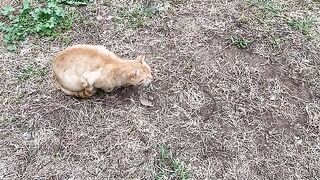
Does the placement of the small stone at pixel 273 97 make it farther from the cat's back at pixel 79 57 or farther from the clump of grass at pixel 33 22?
the clump of grass at pixel 33 22

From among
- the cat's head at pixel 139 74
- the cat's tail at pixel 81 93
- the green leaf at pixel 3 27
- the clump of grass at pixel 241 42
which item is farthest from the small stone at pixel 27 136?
the clump of grass at pixel 241 42

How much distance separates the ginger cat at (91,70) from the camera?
355cm

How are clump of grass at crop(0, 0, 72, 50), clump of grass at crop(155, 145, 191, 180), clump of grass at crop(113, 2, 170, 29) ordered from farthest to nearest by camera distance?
clump of grass at crop(113, 2, 170, 29)
clump of grass at crop(0, 0, 72, 50)
clump of grass at crop(155, 145, 191, 180)

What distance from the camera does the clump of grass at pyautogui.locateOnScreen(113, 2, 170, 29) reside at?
4500 mm

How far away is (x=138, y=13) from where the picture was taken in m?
4.59

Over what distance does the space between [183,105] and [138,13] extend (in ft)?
4.22

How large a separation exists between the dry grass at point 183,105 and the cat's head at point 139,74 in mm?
199

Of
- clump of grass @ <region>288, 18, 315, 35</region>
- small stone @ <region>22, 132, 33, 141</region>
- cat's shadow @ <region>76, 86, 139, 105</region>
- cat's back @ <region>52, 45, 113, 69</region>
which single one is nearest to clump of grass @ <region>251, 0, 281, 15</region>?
clump of grass @ <region>288, 18, 315, 35</region>

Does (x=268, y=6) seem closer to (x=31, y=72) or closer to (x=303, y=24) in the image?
(x=303, y=24)

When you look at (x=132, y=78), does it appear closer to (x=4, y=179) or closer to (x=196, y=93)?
(x=196, y=93)

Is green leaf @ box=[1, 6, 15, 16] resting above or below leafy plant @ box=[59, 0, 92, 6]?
below

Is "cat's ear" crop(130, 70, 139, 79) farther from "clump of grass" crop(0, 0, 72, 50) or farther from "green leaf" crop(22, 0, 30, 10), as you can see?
"green leaf" crop(22, 0, 30, 10)

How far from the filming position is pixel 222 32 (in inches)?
175

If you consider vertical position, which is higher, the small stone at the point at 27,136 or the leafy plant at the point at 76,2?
the leafy plant at the point at 76,2
